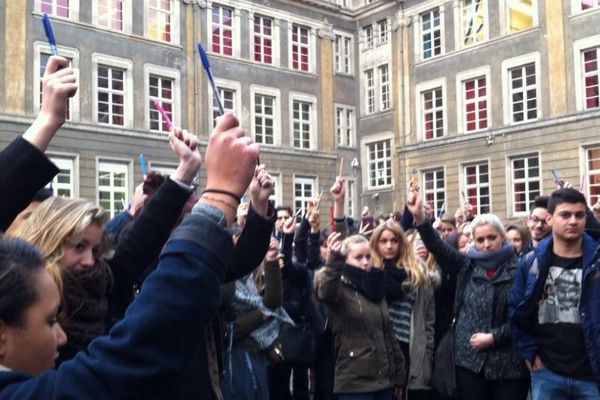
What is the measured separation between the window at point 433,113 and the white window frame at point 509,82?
3.10m

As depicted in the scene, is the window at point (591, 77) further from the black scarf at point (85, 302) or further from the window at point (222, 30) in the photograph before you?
the black scarf at point (85, 302)

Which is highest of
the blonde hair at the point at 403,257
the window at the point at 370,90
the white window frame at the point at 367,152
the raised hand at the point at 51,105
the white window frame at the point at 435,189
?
A: the window at the point at 370,90

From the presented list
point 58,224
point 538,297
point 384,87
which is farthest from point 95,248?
point 384,87

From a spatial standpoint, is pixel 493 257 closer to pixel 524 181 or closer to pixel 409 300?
pixel 409 300

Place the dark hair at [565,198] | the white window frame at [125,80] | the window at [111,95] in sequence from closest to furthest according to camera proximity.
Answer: the dark hair at [565,198] < the white window frame at [125,80] < the window at [111,95]

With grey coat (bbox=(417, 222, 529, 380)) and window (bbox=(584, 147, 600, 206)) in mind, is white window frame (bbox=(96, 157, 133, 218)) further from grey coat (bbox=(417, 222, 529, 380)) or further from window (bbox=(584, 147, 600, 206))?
grey coat (bbox=(417, 222, 529, 380))

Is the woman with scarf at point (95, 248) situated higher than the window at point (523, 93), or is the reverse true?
the window at point (523, 93)

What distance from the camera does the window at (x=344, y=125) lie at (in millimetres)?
31406

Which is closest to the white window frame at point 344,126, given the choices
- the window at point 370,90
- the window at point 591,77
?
the window at point 370,90

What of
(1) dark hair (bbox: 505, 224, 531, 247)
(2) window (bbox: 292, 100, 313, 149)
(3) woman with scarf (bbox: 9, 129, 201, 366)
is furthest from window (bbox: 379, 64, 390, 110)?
(3) woman with scarf (bbox: 9, 129, 201, 366)

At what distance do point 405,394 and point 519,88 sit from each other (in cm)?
2194

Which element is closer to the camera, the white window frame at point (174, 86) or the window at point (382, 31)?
the white window frame at point (174, 86)

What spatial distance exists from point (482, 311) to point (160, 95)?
21580mm

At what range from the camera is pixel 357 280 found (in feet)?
17.8
